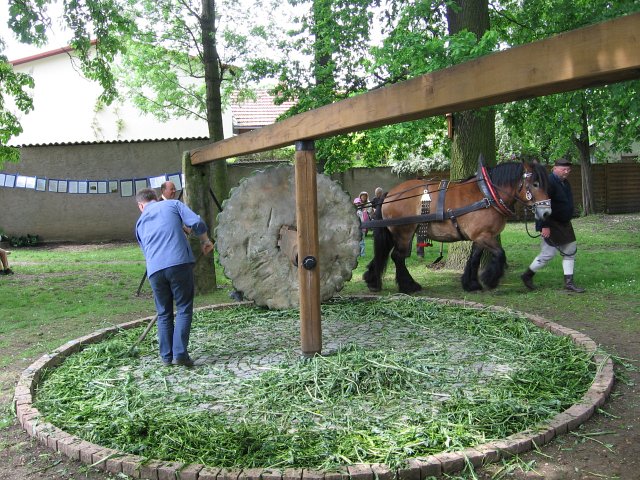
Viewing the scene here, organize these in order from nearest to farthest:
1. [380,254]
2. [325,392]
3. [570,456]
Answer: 1. [570,456]
2. [325,392]
3. [380,254]

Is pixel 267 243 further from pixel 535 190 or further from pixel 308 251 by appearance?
pixel 535 190

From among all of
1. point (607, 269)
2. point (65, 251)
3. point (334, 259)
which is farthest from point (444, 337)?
point (65, 251)

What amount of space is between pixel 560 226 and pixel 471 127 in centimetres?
265

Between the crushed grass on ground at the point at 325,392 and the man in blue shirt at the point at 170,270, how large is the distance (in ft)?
0.78

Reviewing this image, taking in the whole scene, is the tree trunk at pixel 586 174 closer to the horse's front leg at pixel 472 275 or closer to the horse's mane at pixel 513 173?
the horse's mane at pixel 513 173

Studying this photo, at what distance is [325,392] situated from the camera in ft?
14.9

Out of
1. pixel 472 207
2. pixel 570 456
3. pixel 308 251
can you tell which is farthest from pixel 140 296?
pixel 570 456

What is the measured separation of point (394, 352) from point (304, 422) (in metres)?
1.66

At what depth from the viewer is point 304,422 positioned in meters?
4.00

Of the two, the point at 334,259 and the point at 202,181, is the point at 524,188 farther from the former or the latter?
the point at 202,181

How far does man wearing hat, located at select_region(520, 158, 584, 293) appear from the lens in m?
8.49

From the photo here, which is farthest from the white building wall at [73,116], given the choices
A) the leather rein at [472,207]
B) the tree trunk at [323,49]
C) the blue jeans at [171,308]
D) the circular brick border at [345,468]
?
the circular brick border at [345,468]

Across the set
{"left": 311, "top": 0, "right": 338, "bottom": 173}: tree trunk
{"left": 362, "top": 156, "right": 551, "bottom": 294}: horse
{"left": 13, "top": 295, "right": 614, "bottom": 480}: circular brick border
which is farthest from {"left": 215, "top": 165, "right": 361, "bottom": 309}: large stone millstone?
{"left": 311, "top": 0, "right": 338, "bottom": 173}: tree trunk

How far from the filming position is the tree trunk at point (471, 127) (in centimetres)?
1031
